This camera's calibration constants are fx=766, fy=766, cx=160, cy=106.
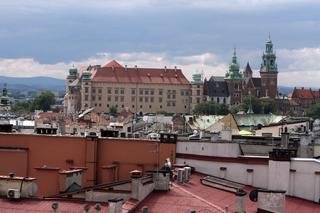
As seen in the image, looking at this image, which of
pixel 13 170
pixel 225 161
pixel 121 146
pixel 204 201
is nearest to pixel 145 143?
pixel 121 146

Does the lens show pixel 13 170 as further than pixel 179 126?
No

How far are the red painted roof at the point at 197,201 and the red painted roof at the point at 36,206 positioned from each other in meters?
1.59

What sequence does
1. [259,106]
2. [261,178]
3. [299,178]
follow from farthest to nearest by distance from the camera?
[259,106]
[261,178]
[299,178]

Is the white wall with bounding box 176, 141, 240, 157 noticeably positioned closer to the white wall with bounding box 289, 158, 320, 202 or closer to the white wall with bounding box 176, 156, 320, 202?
the white wall with bounding box 176, 156, 320, 202

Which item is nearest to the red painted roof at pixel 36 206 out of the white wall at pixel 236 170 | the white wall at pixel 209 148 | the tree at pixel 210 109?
the white wall at pixel 236 170

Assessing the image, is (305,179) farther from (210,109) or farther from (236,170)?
(210,109)

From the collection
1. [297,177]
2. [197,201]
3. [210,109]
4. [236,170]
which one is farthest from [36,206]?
[210,109]

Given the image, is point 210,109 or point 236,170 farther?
point 210,109

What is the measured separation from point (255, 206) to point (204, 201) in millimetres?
1528

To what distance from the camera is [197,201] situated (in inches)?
840

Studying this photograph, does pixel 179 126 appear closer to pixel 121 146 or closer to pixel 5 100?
pixel 5 100

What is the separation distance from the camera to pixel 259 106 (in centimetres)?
19500

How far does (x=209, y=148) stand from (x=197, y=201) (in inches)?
304

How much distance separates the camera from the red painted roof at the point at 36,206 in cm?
1981
